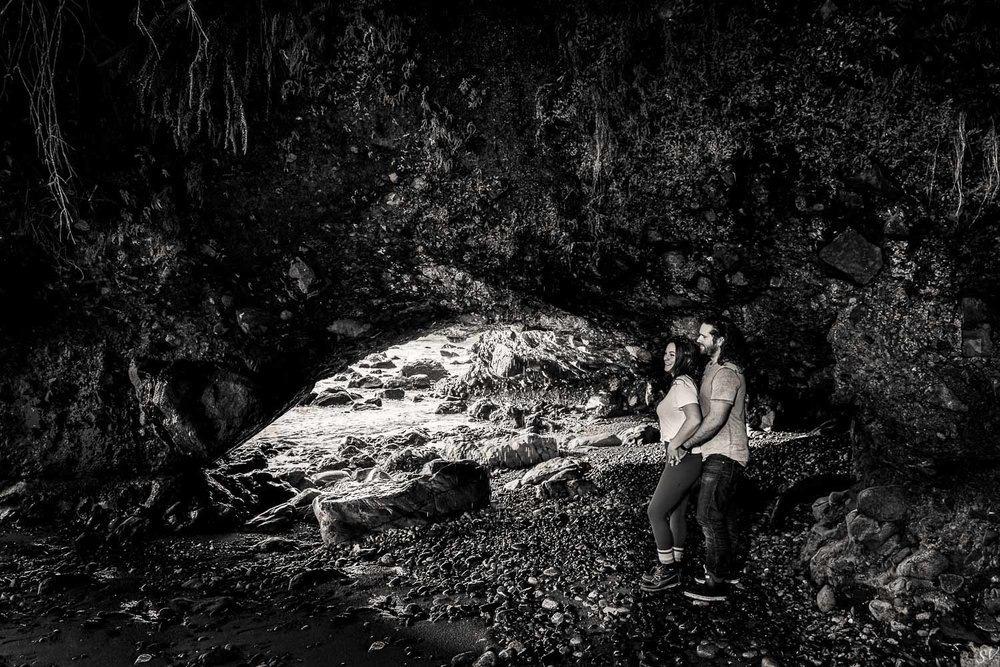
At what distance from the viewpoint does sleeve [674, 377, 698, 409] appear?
13.8ft

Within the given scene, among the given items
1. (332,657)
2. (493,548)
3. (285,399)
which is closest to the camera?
(332,657)

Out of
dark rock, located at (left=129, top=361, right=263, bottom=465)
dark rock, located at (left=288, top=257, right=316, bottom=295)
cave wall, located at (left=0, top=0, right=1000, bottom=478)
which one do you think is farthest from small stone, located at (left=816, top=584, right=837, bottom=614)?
dark rock, located at (left=129, top=361, right=263, bottom=465)

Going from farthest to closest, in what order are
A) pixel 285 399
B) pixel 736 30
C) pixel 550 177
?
1. pixel 285 399
2. pixel 550 177
3. pixel 736 30

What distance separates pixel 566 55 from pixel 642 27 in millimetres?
713

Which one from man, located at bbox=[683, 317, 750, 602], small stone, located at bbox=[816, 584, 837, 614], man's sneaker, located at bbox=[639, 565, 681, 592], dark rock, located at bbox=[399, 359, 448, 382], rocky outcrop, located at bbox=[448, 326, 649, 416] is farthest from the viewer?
dark rock, located at bbox=[399, 359, 448, 382]

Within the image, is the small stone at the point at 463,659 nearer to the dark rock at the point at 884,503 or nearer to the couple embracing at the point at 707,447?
the couple embracing at the point at 707,447

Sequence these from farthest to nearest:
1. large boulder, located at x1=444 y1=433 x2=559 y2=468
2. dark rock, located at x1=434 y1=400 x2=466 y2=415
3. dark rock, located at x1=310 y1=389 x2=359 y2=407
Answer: dark rock, located at x1=310 y1=389 x2=359 y2=407 → dark rock, located at x1=434 y1=400 x2=466 y2=415 → large boulder, located at x1=444 y1=433 x2=559 y2=468

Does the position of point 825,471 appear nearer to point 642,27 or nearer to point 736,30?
point 736,30

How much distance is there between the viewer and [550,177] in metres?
5.86

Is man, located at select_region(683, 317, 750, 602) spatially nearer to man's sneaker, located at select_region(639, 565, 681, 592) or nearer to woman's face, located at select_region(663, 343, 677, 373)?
man's sneaker, located at select_region(639, 565, 681, 592)

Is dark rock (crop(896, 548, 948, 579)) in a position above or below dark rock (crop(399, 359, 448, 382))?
below

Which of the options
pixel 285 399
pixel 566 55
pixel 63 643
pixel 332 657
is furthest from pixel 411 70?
pixel 63 643

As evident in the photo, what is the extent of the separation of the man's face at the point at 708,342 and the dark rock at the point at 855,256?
154cm

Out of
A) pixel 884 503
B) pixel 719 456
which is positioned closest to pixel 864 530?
pixel 884 503
